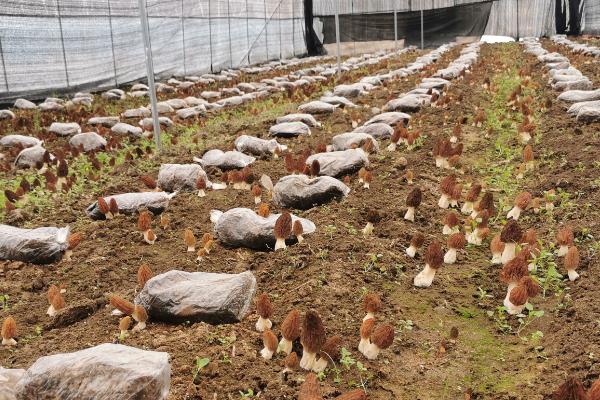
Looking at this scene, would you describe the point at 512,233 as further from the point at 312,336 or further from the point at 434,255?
the point at 312,336

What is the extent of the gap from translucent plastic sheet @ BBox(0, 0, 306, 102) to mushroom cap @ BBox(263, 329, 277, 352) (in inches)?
549

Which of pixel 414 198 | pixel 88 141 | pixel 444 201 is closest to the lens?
pixel 414 198

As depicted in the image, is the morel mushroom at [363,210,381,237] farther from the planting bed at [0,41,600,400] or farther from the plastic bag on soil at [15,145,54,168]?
the plastic bag on soil at [15,145,54,168]

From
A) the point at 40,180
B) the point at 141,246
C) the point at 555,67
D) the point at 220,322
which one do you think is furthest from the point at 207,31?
the point at 220,322

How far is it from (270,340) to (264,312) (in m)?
0.23

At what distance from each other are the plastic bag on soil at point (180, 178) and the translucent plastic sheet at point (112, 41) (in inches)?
406

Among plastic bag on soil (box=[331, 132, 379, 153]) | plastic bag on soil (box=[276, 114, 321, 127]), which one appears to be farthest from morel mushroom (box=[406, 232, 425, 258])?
plastic bag on soil (box=[276, 114, 321, 127])

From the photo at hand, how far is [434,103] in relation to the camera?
10.7m

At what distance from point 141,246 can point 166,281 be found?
1.44 meters

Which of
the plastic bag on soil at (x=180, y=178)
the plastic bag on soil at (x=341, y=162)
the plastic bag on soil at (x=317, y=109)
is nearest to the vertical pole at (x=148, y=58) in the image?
the plastic bag on soil at (x=180, y=178)

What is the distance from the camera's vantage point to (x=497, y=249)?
4336 mm

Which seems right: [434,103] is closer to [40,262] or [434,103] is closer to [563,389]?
[40,262]

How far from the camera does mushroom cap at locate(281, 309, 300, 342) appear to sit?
3041 millimetres

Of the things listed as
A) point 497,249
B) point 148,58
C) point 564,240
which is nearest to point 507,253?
point 497,249
